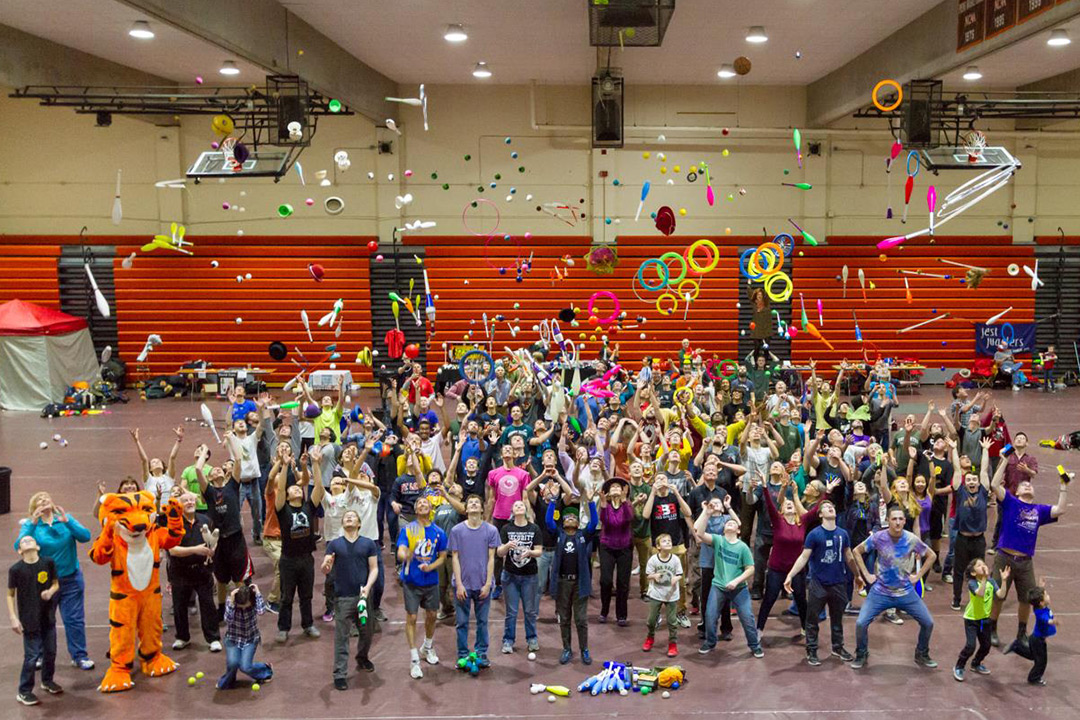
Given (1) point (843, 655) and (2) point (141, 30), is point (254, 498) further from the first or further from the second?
(2) point (141, 30)

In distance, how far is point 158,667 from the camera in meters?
7.28

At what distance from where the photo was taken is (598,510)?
824cm

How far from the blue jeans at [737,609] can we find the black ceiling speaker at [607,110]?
34.7 ft

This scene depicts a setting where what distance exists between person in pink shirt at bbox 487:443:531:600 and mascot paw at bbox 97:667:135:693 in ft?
10.5

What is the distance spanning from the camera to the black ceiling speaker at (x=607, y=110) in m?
16.1

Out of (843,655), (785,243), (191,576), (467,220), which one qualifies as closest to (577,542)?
(843,655)

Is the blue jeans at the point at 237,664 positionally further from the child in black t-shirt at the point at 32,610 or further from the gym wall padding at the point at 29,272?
the gym wall padding at the point at 29,272

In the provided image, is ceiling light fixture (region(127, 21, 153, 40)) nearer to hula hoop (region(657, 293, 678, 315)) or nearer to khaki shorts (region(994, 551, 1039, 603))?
hula hoop (region(657, 293, 678, 315))

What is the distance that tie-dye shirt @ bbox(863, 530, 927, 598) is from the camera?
7.28 metres

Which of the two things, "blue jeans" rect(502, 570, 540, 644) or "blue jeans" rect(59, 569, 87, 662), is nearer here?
"blue jeans" rect(59, 569, 87, 662)

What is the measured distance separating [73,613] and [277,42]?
9.67 meters

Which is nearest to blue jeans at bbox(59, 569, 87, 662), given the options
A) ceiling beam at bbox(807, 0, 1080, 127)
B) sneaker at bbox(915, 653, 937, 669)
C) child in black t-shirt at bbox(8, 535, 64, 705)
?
child in black t-shirt at bbox(8, 535, 64, 705)

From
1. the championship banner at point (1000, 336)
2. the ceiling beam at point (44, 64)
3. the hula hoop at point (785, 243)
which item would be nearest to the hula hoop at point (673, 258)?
the hula hoop at point (785, 243)

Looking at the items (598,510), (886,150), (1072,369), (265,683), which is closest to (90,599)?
(265,683)
